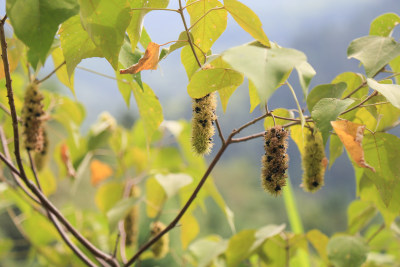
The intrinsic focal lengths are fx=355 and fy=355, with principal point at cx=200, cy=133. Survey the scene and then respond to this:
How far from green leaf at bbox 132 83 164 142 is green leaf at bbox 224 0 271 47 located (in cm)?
16

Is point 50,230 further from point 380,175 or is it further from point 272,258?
point 380,175

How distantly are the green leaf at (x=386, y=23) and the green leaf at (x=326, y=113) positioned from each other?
191 millimetres

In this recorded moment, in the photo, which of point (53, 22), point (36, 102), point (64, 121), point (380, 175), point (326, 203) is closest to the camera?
point (53, 22)

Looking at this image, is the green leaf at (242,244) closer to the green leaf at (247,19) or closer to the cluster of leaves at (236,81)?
the cluster of leaves at (236,81)

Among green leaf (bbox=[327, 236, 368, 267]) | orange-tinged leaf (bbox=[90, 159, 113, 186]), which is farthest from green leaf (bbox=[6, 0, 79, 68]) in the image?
orange-tinged leaf (bbox=[90, 159, 113, 186])

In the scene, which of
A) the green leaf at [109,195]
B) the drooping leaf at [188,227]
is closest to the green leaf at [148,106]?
the drooping leaf at [188,227]

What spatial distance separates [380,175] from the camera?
350 mm

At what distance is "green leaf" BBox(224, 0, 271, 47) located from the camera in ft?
0.88

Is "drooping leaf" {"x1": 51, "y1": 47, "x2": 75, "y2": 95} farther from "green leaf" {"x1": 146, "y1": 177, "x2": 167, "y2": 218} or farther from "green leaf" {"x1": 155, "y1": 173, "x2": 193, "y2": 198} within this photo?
"green leaf" {"x1": 146, "y1": 177, "x2": 167, "y2": 218}

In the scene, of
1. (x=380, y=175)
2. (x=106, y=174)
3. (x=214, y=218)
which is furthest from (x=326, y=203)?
(x=380, y=175)

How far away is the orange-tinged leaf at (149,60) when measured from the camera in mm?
298

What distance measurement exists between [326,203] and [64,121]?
224 inches

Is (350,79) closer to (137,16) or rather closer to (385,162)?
(385,162)

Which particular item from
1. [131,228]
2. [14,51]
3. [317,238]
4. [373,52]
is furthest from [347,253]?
[14,51]
